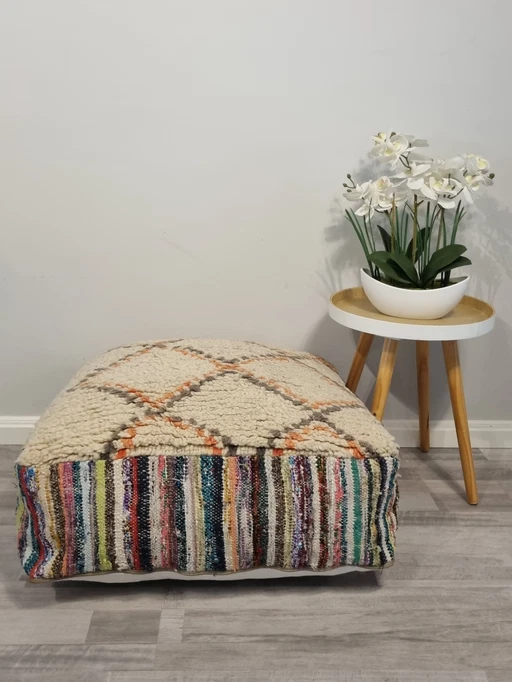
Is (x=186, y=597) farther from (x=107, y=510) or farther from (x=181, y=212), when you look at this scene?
(x=181, y=212)

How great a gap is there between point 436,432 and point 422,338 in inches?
21.8

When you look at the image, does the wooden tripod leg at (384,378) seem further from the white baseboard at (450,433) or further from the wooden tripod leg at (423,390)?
the white baseboard at (450,433)

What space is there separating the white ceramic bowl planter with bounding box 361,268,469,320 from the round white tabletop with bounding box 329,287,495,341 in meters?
0.02

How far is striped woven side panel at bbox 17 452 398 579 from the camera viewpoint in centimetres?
98

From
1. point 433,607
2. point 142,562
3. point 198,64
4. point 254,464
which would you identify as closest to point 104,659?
point 142,562

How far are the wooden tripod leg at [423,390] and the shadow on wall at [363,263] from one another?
0.08 m

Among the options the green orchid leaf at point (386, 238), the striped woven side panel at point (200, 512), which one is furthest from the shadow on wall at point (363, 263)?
the striped woven side panel at point (200, 512)

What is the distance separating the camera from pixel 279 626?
992 mm

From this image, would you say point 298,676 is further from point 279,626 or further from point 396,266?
point 396,266

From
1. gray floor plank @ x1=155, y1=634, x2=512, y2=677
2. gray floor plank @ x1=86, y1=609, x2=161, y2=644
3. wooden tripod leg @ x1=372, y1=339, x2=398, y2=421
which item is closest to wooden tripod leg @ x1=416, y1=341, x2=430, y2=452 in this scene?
wooden tripod leg @ x1=372, y1=339, x2=398, y2=421

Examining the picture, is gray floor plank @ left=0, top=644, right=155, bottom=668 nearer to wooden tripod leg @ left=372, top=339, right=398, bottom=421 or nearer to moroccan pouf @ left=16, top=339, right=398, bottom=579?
moroccan pouf @ left=16, top=339, right=398, bottom=579

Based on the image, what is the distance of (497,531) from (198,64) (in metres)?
1.25

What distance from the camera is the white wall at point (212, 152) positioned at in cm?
140

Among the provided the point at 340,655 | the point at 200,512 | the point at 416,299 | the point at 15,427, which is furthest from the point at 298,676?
the point at 15,427
